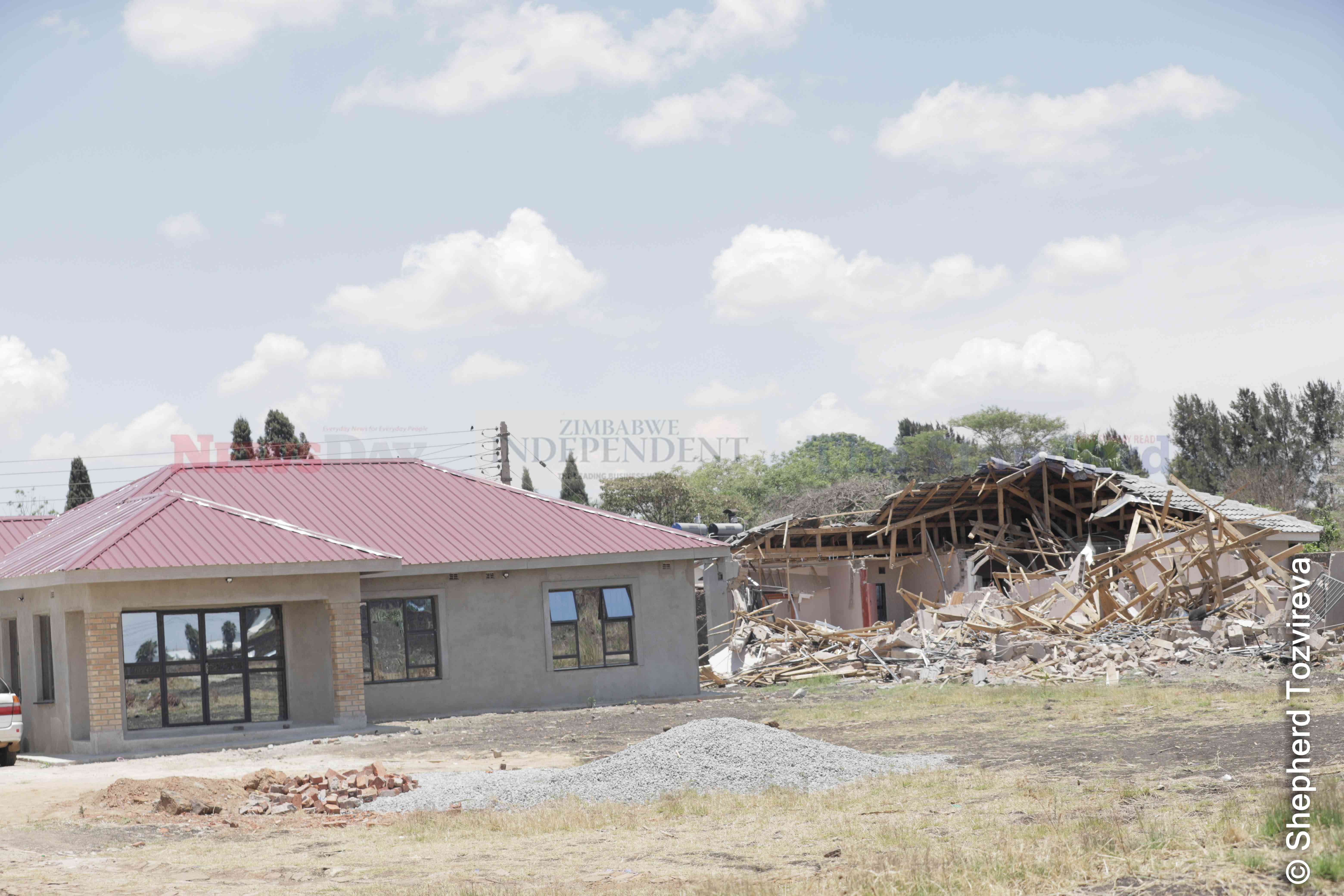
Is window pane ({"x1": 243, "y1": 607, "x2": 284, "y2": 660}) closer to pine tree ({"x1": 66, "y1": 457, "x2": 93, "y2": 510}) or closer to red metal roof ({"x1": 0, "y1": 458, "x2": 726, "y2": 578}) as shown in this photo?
red metal roof ({"x1": 0, "y1": 458, "x2": 726, "y2": 578})

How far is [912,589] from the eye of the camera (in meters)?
37.2

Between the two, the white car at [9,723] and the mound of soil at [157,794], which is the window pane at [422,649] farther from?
the mound of soil at [157,794]

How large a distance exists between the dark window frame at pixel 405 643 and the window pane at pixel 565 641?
2130 millimetres

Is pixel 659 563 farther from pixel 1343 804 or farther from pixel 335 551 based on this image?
pixel 1343 804

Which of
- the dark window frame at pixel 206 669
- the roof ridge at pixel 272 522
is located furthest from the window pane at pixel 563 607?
the dark window frame at pixel 206 669

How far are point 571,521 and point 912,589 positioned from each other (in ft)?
48.4

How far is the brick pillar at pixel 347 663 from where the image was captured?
20.2 m

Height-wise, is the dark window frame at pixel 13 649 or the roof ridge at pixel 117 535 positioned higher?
the roof ridge at pixel 117 535

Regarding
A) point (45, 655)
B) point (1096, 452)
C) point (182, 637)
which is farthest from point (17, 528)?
point (1096, 452)

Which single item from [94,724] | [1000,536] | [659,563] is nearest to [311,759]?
[94,724]

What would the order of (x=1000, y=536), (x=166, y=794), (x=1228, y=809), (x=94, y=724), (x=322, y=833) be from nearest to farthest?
(x=1228, y=809), (x=322, y=833), (x=166, y=794), (x=94, y=724), (x=1000, y=536)

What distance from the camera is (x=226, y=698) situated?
20.2 metres

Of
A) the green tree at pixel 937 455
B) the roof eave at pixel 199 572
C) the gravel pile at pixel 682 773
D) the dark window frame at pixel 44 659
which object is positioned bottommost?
the gravel pile at pixel 682 773

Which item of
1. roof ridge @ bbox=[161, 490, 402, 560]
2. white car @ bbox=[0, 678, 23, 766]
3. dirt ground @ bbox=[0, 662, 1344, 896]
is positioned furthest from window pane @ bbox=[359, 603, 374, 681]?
white car @ bbox=[0, 678, 23, 766]
